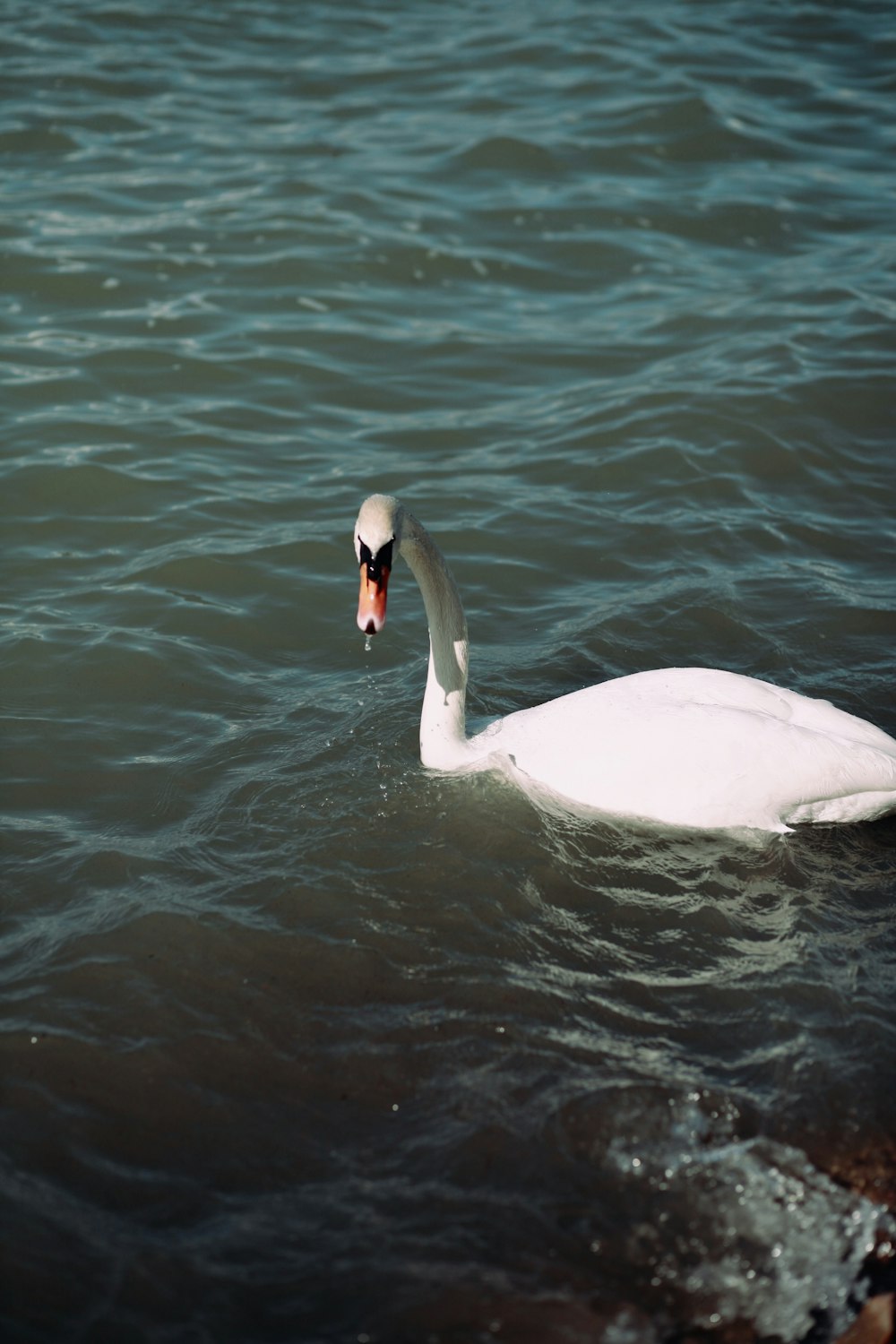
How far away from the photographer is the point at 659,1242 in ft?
12.2

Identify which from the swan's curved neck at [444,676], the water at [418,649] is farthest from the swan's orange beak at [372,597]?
the water at [418,649]

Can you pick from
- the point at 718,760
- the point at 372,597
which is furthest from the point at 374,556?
the point at 718,760

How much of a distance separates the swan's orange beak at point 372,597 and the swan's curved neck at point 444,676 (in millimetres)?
787

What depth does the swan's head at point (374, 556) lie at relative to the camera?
4922 mm

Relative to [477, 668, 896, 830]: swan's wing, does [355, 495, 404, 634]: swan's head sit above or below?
above

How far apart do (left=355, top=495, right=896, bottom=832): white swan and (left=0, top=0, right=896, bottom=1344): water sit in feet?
0.74

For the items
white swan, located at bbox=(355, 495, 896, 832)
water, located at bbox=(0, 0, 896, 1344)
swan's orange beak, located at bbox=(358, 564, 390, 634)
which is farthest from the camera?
white swan, located at bbox=(355, 495, 896, 832)

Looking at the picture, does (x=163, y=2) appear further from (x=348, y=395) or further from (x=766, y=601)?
(x=766, y=601)

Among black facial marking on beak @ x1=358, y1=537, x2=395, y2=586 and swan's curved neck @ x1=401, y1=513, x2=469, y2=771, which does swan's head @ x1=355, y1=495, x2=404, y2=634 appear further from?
swan's curved neck @ x1=401, y1=513, x2=469, y2=771

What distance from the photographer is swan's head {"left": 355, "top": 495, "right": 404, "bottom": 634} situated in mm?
4922

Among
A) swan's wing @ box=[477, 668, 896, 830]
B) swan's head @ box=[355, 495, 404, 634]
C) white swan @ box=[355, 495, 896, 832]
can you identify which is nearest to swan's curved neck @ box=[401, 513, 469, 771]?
white swan @ box=[355, 495, 896, 832]

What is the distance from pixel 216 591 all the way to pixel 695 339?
476 centimetres

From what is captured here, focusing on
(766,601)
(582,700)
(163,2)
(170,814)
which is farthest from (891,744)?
(163,2)

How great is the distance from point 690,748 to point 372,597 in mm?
1458
